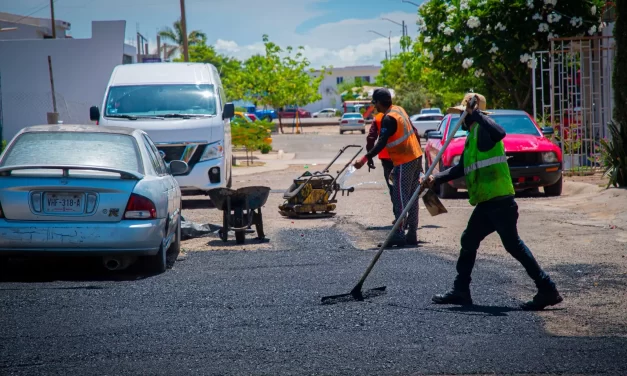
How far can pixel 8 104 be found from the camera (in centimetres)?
3397

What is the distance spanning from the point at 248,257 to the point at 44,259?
7.14 ft

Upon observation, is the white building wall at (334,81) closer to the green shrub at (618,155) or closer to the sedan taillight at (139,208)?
the green shrub at (618,155)

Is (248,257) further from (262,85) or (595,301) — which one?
(262,85)

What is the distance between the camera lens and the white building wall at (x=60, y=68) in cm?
3384

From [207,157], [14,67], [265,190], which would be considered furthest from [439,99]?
[265,190]

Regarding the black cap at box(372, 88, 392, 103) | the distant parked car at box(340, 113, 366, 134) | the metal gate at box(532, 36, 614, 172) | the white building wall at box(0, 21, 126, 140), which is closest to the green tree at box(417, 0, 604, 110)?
the metal gate at box(532, 36, 614, 172)

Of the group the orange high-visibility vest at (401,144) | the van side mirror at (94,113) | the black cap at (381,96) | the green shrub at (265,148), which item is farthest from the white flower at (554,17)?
the orange high-visibility vest at (401,144)

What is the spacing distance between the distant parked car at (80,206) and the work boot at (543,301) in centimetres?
347

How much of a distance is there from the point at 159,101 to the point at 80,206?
8.03 m

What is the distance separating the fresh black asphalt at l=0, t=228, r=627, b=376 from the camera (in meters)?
5.14

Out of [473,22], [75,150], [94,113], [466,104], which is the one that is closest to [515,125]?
[94,113]

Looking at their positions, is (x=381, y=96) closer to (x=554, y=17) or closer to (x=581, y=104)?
(x=581, y=104)

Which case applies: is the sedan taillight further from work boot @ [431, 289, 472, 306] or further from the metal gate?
the metal gate

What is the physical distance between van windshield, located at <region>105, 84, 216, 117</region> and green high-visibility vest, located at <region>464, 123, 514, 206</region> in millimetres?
9292
